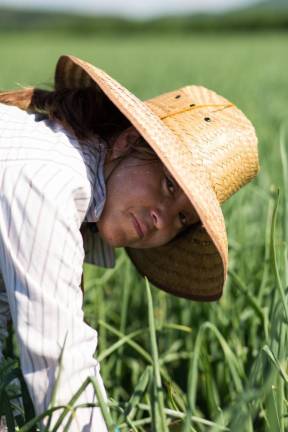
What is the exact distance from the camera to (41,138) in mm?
1194

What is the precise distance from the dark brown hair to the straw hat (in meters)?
0.04

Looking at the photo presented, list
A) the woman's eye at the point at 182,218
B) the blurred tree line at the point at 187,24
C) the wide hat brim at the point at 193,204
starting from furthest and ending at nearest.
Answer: the blurred tree line at the point at 187,24
the woman's eye at the point at 182,218
the wide hat brim at the point at 193,204

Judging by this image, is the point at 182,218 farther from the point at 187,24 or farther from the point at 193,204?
the point at 187,24

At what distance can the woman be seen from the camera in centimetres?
104

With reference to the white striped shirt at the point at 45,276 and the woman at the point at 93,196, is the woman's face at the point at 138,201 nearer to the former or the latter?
the woman at the point at 93,196

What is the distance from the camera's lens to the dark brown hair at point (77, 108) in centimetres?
138

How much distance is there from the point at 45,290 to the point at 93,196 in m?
0.24

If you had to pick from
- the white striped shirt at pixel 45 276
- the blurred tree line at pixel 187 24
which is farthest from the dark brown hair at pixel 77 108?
the blurred tree line at pixel 187 24

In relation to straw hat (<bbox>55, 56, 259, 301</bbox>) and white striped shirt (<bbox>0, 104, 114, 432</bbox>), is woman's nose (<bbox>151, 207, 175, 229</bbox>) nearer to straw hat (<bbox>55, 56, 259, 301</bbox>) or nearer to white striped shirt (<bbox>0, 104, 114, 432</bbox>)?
straw hat (<bbox>55, 56, 259, 301</bbox>)

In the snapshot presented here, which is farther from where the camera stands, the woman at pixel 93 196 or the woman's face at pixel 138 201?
the woman's face at pixel 138 201

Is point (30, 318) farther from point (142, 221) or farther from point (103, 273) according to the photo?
point (103, 273)

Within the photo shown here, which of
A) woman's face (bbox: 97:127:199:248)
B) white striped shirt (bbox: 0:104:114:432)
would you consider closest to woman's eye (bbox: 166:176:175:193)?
woman's face (bbox: 97:127:199:248)

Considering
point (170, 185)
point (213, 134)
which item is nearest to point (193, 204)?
point (170, 185)

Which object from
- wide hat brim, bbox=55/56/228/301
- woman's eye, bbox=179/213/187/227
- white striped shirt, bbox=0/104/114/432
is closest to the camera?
white striped shirt, bbox=0/104/114/432
